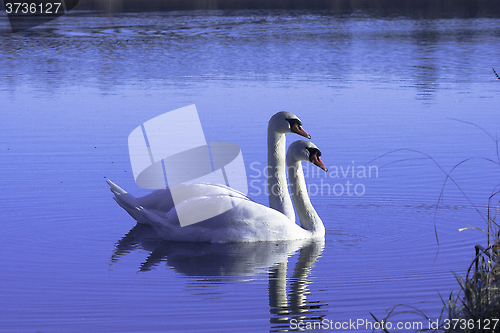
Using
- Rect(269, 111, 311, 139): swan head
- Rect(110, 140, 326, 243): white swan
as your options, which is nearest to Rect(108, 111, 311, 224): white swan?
Rect(269, 111, 311, 139): swan head

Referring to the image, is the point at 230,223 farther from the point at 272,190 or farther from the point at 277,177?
the point at 277,177

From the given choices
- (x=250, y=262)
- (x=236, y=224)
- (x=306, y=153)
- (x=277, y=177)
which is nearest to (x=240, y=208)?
(x=236, y=224)

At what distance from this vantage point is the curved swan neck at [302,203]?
875 cm

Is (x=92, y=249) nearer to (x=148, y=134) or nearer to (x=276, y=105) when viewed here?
(x=148, y=134)

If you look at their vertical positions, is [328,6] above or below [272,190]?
below

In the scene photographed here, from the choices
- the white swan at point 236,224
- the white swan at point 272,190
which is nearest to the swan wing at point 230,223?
the white swan at point 236,224

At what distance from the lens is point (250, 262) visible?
25.2 ft

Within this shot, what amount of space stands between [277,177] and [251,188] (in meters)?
1.48

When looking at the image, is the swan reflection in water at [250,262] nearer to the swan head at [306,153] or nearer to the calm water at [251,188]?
the calm water at [251,188]

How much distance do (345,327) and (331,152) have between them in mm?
6812

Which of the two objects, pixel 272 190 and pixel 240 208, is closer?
pixel 240 208

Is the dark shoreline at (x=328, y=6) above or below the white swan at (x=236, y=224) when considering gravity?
below

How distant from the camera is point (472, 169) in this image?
11.3 meters

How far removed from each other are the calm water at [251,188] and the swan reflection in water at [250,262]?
0.09ft
